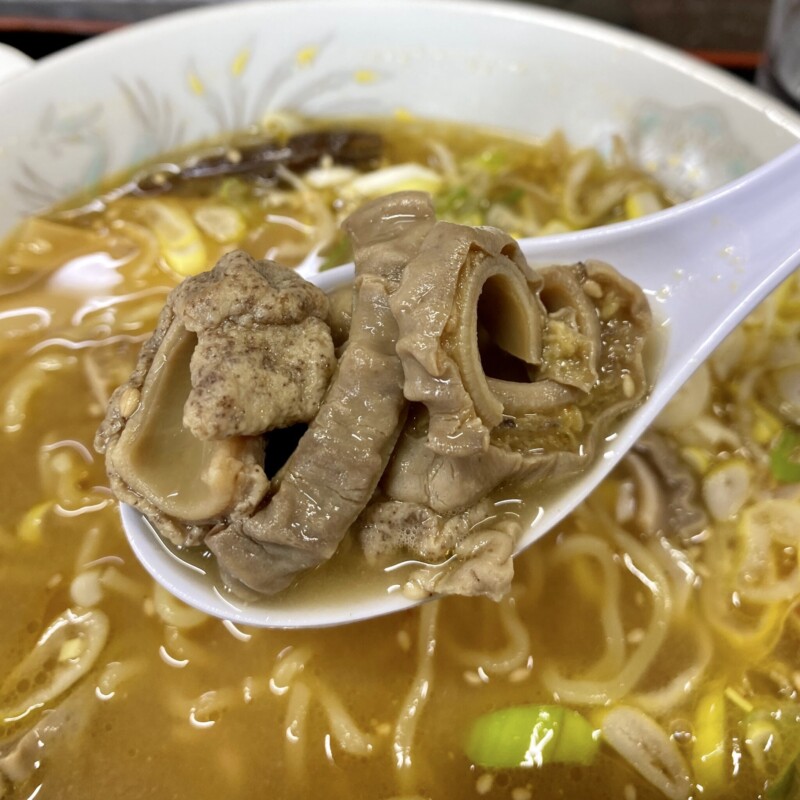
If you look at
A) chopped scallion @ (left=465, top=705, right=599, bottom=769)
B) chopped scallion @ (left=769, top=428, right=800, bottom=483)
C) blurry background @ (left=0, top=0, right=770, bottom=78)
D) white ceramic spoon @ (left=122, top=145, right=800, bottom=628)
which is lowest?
chopped scallion @ (left=465, top=705, right=599, bottom=769)

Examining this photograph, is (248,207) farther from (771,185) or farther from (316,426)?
(771,185)

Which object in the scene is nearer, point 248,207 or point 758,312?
point 758,312

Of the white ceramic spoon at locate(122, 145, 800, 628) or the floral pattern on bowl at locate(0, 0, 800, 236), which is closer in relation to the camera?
the white ceramic spoon at locate(122, 145, 800, 628)

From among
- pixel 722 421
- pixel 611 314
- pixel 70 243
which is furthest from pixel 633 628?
pixel 70 243

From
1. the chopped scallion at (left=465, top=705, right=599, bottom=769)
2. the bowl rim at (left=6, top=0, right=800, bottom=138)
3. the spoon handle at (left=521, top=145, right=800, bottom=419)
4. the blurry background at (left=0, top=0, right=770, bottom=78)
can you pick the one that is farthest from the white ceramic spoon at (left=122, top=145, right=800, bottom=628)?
the blurry background at (left=0, top=0, right=770, bottom=78)

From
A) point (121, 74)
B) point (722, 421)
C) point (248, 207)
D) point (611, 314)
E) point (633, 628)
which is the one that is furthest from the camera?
point (248, 207)

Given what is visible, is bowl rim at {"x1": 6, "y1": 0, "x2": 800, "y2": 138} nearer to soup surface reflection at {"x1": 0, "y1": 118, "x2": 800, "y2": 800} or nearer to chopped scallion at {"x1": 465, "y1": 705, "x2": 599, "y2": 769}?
soup surface reflection at {"x1": 0, "y1": 118, "x2": 800, "y2": 800}

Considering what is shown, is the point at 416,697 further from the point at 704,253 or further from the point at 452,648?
the point at 704,253
